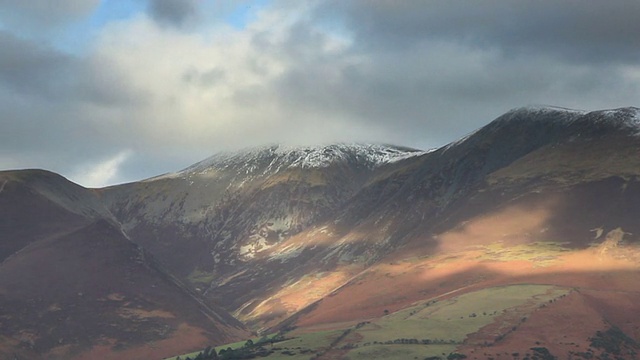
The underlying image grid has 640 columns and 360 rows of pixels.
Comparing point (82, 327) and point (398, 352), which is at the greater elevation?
point (82, 327)

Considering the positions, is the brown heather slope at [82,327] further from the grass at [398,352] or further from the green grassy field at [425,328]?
the grass at [398,352]

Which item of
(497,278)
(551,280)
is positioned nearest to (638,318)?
(551,280)

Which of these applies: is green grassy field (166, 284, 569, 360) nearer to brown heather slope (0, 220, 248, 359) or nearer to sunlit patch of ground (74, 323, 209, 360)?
sunlit patch of ground (74, 323, 209, 360)

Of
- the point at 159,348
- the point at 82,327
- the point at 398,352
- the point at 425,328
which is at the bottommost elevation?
the point at 398,352

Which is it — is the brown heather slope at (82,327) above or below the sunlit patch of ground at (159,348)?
above

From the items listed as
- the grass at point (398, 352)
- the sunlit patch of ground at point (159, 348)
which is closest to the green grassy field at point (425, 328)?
the grass at point (398, 352)

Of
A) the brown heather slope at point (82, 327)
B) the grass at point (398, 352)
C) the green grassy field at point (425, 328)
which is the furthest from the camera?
the brown heather slope at point (82, 327)

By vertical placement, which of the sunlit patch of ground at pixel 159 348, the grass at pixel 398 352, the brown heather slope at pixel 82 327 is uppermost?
the brown heather slope at pixel 82 327

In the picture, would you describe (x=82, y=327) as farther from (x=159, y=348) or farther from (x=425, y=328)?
(x=425, y=328)

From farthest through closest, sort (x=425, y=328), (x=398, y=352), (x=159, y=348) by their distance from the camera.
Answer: (x=159, y=348), (x=425, y=328), (x=398, y=352)

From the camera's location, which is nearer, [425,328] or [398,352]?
[398,352]

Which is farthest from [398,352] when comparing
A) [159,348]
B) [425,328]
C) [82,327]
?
[82,327]

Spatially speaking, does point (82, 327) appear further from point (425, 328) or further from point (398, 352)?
point (398, 352)

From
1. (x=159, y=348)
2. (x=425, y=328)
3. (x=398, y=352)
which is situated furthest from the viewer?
(x=159, y=348)
